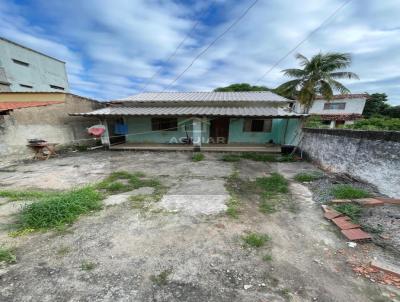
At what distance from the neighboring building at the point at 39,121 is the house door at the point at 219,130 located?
8560 mm

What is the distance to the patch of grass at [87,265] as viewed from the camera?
2.53 meters

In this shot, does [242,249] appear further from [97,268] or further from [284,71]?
[284,71]

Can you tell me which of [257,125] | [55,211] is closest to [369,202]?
[55,211]

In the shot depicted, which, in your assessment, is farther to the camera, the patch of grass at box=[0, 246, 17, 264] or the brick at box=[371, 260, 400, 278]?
the patch of grass at box=[0, 246, 17, 264]

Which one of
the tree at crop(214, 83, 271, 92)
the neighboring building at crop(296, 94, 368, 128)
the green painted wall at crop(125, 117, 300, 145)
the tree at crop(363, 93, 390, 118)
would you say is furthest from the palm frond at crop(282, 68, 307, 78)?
the tree at crop(363, 93, 390, 118)

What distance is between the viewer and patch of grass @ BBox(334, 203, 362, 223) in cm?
368

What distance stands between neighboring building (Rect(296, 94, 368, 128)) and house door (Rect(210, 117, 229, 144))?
1449 cm

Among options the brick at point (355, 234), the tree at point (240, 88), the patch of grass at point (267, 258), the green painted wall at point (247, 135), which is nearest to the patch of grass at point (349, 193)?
the brick at point (355, 234)

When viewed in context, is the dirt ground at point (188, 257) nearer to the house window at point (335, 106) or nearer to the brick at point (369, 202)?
the brick at point (369, 202)

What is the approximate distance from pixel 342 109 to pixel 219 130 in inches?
771

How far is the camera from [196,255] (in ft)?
9.15

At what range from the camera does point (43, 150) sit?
29.9ft

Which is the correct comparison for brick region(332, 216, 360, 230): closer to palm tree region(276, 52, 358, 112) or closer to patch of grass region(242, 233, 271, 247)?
patch of grass region(242, 233, 271, 247)

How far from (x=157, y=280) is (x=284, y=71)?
15.7 m
